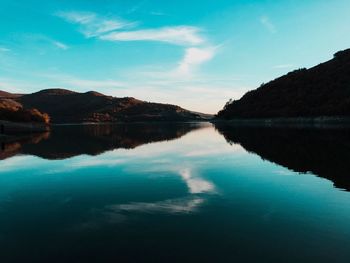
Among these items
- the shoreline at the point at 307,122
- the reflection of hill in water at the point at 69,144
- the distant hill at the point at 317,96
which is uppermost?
the distant hill at the point at 317,96

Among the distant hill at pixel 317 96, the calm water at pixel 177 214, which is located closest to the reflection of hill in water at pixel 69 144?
the calm water at pixel 177 214

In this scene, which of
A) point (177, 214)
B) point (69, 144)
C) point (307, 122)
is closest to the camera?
point (177, 214)

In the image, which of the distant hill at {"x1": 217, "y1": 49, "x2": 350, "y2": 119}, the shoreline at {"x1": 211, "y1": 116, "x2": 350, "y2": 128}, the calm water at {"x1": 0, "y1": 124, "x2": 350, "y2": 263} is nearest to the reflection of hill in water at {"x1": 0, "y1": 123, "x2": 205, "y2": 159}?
the calm water at {"x1": 0, "y1": 124, "x2": 350, "y2": 263}

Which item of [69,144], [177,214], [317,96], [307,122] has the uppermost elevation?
[317,96]

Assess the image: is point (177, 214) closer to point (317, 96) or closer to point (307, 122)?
point (307, 122)

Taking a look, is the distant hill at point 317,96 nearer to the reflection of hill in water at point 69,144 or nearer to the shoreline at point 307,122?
the shoreline at point 307,122

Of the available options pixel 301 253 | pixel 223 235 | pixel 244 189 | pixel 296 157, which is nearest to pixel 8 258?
pixel 223 235

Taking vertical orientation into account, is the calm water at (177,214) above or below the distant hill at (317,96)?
below

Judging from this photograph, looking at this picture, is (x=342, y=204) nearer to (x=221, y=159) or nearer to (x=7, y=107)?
(x=221, y=159)

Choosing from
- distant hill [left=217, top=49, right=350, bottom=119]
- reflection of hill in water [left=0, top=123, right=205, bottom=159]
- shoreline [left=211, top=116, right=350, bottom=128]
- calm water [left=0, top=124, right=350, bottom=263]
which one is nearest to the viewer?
calm water [left=0, top=124, right=350, bottom=263]

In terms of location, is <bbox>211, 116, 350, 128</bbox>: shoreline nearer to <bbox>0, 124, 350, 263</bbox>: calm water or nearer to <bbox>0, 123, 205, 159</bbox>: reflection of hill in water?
<bbox>0, 123, 205, 159</bbox>: reflection of hill in water

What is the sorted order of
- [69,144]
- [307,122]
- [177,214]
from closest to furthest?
[177,214], [69,144], [307,122]

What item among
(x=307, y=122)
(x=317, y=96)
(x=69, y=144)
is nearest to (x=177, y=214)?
(x=69, y=144)

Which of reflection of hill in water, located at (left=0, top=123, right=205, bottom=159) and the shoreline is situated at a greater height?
the shoreline
